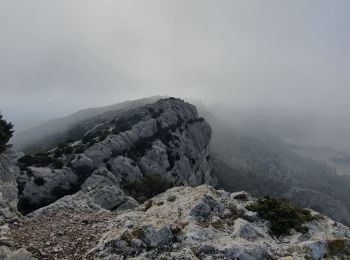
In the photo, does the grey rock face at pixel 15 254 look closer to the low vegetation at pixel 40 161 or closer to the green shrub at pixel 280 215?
the green shrub at pixel 280 215

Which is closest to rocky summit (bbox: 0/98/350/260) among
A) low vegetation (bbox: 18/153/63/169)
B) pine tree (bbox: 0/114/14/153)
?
pine tree (bbox: 0/114/14/153)

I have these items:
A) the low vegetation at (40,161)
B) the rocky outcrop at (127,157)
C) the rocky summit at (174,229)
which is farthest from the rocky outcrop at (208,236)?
the low vegetation at (40,161)

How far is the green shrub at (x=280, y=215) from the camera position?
77.9 ft

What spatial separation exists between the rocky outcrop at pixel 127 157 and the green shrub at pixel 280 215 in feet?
81.0

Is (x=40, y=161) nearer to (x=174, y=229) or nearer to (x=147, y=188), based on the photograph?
(x=147, y=188)

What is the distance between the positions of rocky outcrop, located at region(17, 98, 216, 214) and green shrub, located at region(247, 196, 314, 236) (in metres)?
24.7

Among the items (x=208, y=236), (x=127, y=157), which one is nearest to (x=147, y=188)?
(x=127, y=157)

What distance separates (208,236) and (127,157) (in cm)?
8399

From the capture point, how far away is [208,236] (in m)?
21.4

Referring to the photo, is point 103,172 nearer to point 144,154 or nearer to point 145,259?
point 144,154

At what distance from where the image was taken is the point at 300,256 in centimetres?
2008

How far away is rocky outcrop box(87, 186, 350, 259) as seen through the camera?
19.7 m

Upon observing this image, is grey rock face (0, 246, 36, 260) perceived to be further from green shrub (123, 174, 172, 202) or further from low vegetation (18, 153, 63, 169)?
low vegetation (18, 153, 63, 169)

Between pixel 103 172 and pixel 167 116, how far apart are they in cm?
6125
